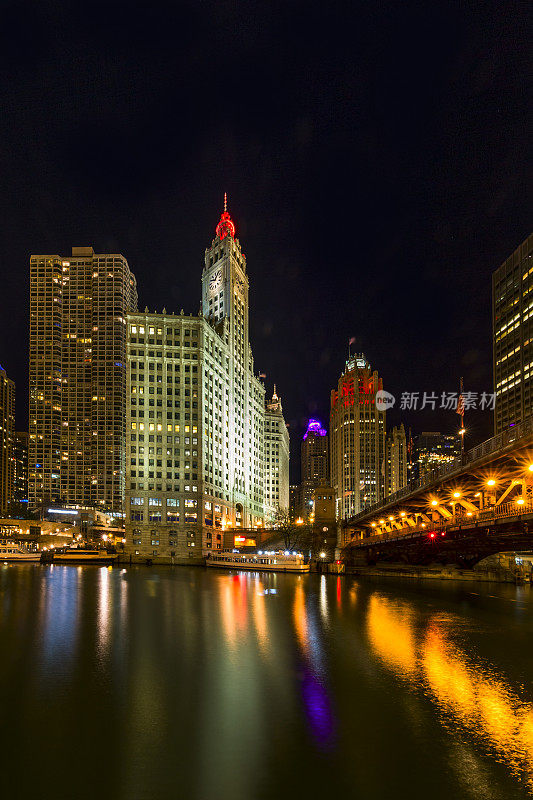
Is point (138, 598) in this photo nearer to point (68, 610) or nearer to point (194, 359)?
point (68, 610)

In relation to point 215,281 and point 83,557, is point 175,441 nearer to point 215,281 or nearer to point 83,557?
point 83,557

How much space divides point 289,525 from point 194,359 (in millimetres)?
46770

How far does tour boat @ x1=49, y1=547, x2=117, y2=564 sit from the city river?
93.1 m

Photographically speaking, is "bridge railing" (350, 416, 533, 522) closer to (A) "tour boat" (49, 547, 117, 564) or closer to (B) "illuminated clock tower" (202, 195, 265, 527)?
(A) "tour boat" (49, 547, 117, 564)

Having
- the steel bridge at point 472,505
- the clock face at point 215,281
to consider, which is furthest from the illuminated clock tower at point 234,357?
the steel bridge at point 472,505

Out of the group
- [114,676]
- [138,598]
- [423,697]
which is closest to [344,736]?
[423,697]

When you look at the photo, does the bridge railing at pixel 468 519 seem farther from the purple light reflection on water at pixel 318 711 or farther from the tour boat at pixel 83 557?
the tour boat at pixel 83 557

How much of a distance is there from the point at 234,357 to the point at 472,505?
12828cm

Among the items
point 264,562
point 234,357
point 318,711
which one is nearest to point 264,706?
point 318,711

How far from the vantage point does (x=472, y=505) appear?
58.6 metres

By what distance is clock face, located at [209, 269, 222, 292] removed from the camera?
191 metres

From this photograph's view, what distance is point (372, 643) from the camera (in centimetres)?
3634

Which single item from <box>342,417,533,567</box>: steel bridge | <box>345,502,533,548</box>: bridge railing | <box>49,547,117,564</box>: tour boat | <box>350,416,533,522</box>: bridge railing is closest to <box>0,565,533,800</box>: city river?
<box>345,502,533,548</box>: bridge railing

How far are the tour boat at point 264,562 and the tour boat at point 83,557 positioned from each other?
2888cm
